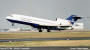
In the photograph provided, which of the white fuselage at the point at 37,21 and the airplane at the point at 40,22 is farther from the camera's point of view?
the airplane at the point at 40,22

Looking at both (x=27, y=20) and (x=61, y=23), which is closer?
(x=27, y=20)

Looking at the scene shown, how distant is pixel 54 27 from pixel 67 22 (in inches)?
276

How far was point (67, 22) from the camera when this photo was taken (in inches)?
4370

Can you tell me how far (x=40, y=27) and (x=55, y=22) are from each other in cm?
799

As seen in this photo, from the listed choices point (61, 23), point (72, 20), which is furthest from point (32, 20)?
point (72, 20)

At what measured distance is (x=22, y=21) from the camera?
9912cm

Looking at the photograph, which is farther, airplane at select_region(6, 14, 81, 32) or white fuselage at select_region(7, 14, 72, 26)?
airplane at select_region(6, 14, 81, 32)

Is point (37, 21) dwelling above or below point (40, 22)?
above

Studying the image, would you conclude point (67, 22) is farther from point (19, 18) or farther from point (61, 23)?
point (19, 18)

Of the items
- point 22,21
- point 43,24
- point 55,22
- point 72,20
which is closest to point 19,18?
point 22,21

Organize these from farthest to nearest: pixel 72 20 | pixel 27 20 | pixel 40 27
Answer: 1. pixel 72 20
2. pixel 40 27
3. pixel 27 20

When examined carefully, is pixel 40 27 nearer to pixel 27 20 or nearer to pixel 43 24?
pixel 43 24

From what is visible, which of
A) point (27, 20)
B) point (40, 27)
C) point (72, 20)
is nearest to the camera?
point (27, 20)

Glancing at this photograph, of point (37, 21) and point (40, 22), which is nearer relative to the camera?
point (37, 21)
